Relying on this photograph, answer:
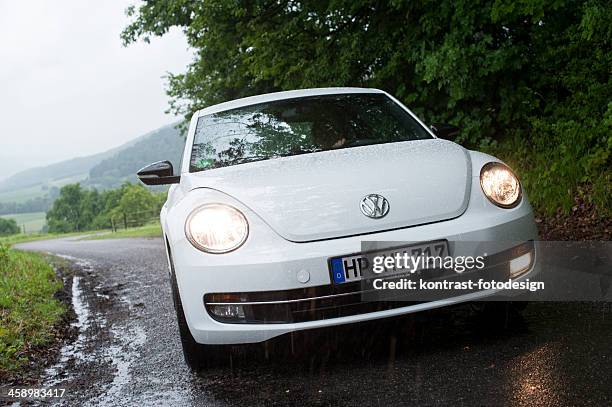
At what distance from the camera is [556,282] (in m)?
5.02

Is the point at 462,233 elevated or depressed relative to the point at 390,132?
depressed

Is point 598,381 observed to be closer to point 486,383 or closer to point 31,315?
point 486,383

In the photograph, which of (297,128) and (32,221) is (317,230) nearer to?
(297,128)

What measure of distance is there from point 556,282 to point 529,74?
15.4 ft

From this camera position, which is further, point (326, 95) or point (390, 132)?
point (326, 95)

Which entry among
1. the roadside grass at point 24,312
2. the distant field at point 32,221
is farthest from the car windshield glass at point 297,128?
the distant field at point 32,221

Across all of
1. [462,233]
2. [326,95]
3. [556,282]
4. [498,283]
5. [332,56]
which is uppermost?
[332,56]

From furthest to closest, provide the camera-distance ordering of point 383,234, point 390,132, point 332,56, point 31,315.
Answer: point 332,56 < point 31,315 < point 390,132 < point 383,234

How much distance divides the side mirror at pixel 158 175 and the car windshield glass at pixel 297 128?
225 mm

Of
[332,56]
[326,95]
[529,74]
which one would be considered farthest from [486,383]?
[332,56]

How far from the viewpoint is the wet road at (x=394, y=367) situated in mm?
3033

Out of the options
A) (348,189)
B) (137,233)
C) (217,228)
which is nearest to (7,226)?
(137,233)

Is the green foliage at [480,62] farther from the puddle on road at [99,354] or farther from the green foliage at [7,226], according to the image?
the green foliage at [7,226]

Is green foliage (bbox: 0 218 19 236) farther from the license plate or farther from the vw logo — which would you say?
the license plate
